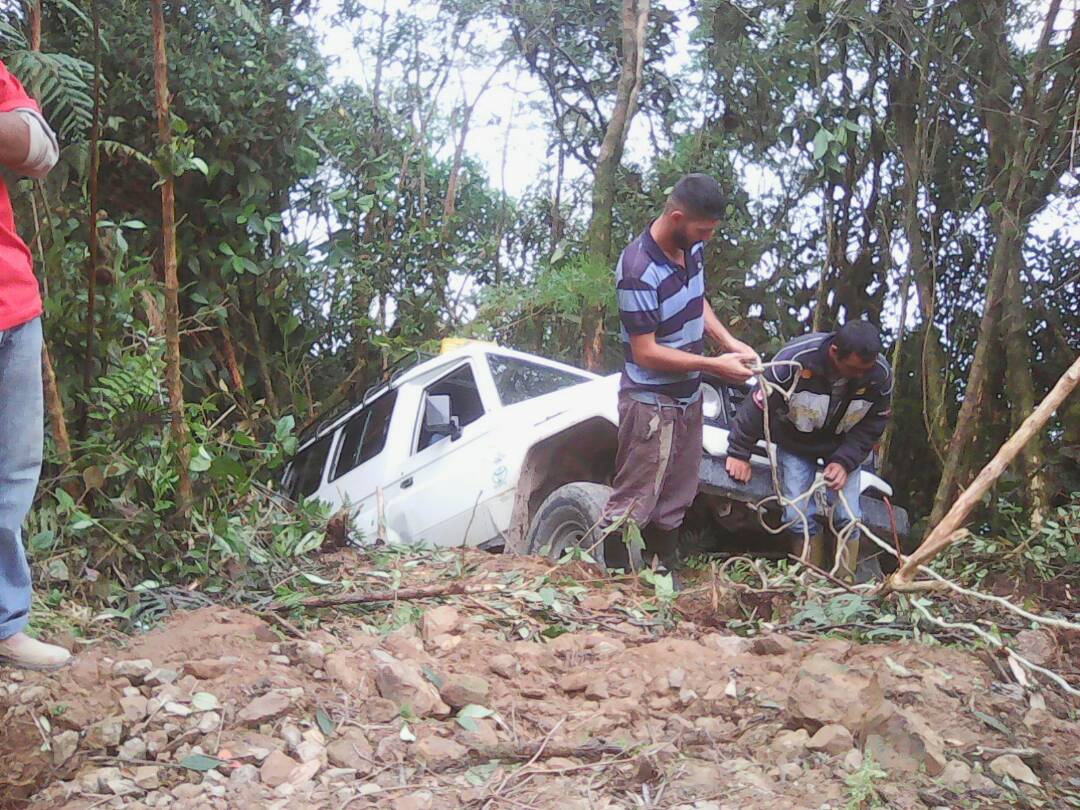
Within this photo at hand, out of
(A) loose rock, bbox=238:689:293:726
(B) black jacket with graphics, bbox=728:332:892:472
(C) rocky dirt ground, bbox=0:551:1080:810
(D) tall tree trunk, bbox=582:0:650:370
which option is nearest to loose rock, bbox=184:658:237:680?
(C) rocky dirt ground, bbox=0:551:1080:810

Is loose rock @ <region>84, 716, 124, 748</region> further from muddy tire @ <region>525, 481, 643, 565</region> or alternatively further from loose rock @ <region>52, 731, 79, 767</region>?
muddy tire @ <region>525, 481, 643, 565</region>

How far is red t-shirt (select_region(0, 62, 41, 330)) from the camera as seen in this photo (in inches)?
106

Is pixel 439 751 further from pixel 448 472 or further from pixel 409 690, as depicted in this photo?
pixel 448 472

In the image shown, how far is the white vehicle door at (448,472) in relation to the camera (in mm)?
5773

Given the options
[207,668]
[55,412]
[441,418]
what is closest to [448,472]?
[441,418]

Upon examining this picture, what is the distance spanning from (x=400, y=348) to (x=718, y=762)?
20.1ft

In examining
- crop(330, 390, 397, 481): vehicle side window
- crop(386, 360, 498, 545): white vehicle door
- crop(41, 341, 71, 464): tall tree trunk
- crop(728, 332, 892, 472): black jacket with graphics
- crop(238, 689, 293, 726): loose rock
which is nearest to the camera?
crop(238, 689, 293, 726): loose rock

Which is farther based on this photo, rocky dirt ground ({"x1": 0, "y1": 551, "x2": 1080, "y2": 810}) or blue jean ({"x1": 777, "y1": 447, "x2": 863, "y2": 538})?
blue jean ({"x1": 777, "y1": 447, "x2": 863, "y2": 538})

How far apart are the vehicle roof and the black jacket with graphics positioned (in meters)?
1.11

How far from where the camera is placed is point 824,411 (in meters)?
5.05

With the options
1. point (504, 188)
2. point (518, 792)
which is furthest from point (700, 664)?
point (504, 188)

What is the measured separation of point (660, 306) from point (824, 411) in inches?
42.5

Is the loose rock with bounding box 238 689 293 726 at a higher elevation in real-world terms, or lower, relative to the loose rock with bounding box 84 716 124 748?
higher

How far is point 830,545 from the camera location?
18.7 feet
